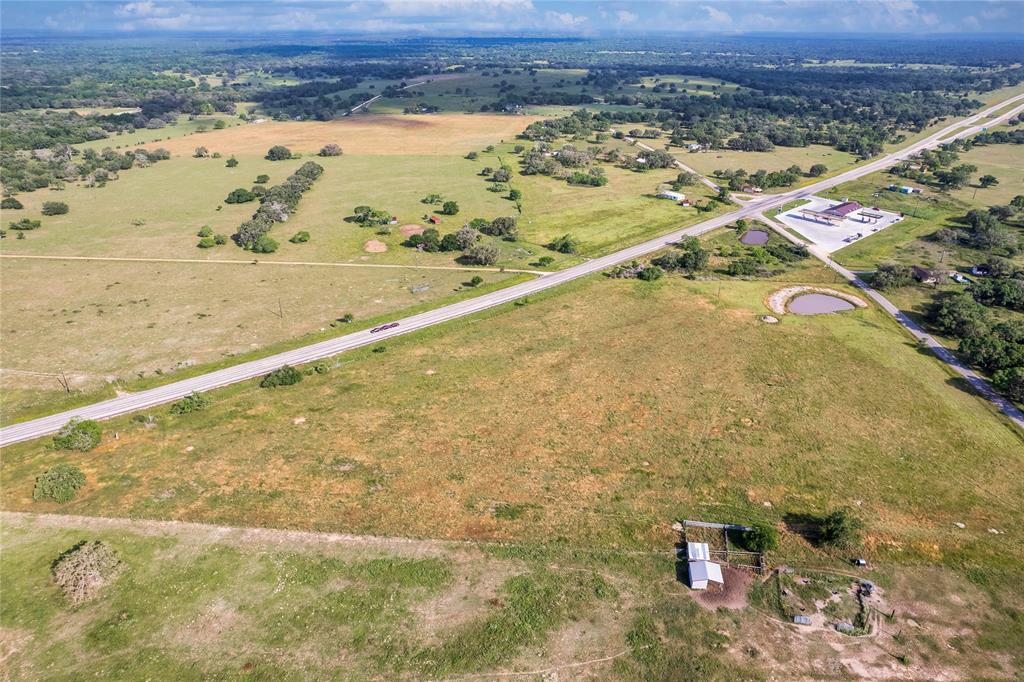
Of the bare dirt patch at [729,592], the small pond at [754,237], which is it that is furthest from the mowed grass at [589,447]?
the small pond at [754,237]

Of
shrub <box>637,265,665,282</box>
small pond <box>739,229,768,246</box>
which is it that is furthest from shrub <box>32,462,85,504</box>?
small pond <box>739,229,768,246</box>

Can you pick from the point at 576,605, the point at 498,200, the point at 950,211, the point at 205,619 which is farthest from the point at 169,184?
the point at 950,211

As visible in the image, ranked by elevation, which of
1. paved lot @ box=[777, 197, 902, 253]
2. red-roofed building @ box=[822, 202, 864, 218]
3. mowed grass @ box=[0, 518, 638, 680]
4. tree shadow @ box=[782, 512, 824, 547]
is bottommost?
mowed grass @ box=[0, 518, 638, 680]

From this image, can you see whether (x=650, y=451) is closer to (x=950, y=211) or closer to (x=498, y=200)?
(x=498, y=200)

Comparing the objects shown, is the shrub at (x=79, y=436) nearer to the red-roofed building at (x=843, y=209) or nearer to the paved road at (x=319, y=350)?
the paved road at (x=319, y=350)

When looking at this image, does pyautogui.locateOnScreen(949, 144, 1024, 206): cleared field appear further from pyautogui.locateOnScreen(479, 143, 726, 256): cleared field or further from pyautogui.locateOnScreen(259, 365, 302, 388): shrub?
pyautogui.locateOnScreen(259, 365, 302, 388): shrub
